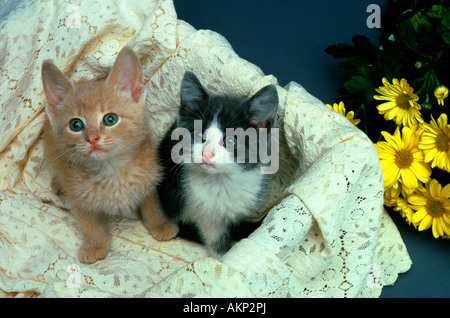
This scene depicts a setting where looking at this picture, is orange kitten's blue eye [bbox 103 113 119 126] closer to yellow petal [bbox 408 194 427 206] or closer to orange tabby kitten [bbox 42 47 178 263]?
orange tabby kitten [bbox 42 47 178 263]

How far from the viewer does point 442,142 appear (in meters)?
1.43

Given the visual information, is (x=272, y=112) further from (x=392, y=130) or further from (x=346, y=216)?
(x=392, y=130)

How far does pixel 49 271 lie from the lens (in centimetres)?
139

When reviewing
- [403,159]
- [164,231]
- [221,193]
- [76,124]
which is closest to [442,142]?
[403,159]

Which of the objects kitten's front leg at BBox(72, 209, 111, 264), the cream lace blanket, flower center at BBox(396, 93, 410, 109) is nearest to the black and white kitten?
the cream lace blanket

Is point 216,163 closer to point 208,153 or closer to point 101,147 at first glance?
point 208,153

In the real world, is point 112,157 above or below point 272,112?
below

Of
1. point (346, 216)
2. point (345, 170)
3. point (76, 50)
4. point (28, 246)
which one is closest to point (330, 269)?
point (346, 216)

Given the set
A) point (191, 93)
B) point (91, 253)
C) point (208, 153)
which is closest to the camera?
point (208, 153)

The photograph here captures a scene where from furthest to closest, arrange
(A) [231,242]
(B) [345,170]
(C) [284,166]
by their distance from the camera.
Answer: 1. (C) [284,166]
2. (A) [231,242]
3. (B) [345,170]

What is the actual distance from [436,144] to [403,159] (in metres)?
0.11

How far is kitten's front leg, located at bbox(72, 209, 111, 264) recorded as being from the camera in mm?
1487

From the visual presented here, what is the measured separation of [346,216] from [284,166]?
368 millimetres

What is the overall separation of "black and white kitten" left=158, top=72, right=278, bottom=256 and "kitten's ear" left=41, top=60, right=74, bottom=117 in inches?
13.2
